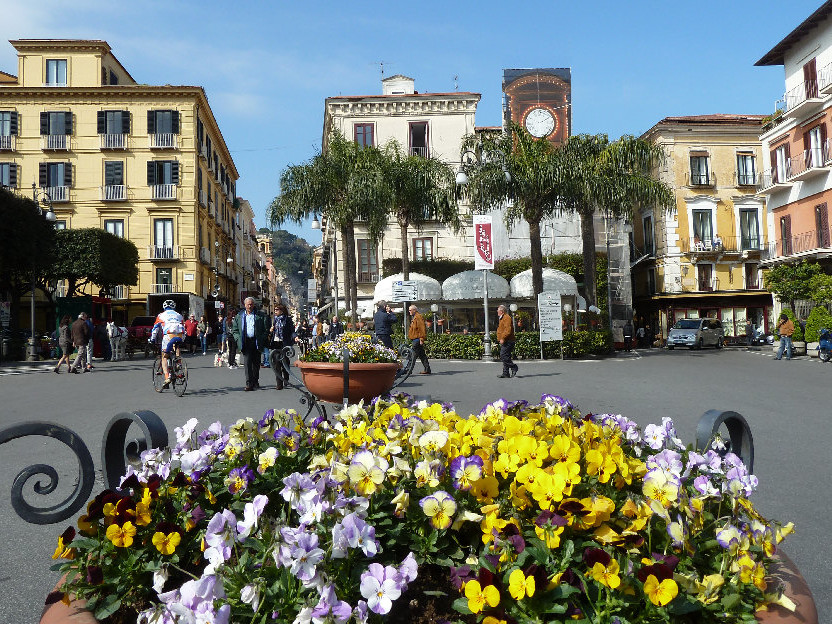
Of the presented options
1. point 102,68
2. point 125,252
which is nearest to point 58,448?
point 125,252

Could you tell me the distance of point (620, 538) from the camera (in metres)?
1.80

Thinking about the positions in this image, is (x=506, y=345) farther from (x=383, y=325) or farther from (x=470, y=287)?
(x=470, y=287)

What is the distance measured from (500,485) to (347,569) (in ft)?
1.86

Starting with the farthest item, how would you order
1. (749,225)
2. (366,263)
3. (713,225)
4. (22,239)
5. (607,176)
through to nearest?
1. (749,225)
2. (713,225)
3. (366,263)
4. (22,239)
5. (607,176)

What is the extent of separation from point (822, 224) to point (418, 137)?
72.0 ft

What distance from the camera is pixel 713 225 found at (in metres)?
43.3

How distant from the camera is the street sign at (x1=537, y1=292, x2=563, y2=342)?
22.1 m

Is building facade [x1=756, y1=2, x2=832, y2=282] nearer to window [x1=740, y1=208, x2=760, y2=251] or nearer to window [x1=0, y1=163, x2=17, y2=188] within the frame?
window [x1=740, y1=208, x2=760, y2=251]

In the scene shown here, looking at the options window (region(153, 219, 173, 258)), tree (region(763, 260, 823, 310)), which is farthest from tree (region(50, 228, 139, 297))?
tree (region(763, 260, 823, 310))

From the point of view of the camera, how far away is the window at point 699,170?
142 feet

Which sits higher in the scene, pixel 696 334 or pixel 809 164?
pixel 809 164

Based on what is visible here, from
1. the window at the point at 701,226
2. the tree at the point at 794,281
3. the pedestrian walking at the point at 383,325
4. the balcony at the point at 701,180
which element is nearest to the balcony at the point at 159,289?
the pedestrian walking at the point at 383,325

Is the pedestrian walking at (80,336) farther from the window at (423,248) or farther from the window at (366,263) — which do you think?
the window at (423,248)

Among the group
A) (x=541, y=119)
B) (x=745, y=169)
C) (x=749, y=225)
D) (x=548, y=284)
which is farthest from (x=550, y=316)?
(x=745, y=169)
